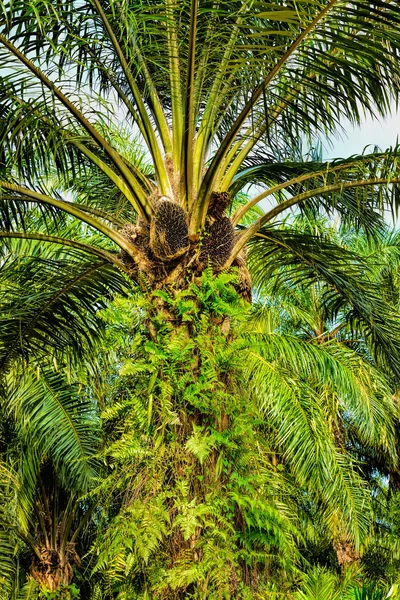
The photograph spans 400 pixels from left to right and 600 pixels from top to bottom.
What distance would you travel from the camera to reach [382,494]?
17938mm

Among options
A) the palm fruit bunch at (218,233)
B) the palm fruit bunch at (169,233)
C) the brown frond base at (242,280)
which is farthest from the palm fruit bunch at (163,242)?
the brown frond base at (242,280)

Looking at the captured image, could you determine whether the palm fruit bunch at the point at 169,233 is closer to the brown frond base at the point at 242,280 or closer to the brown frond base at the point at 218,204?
the brown frond base at the point at 218,204

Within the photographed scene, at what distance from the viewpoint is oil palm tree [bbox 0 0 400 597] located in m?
5.08

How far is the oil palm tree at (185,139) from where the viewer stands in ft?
16.7

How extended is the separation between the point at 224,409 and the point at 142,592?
136cm

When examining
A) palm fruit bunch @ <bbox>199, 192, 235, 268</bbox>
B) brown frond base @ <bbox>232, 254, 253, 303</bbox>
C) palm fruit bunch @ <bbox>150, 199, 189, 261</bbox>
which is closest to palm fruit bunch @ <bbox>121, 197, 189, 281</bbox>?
palm fruit bunch @ <bbox>150, 199, 189, 261</bbox>

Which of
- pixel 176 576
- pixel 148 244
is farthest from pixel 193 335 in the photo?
pixel 176 576

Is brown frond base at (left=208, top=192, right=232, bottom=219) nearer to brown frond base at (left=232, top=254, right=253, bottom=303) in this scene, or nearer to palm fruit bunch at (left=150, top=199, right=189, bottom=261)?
palm fruit bunch at (left=150, top=199, right=189, bottom=261)

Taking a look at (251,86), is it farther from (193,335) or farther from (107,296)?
(107,296)

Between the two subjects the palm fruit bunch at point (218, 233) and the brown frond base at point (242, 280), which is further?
the brown frond base at point (242, 280)

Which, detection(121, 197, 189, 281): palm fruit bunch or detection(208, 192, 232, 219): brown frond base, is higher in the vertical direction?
detection(208, 192, 232, 219): brown frond base

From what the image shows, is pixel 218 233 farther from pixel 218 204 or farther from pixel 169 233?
pixel 169 233

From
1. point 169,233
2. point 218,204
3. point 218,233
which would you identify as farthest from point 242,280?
point 169,233

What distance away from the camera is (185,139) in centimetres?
557
